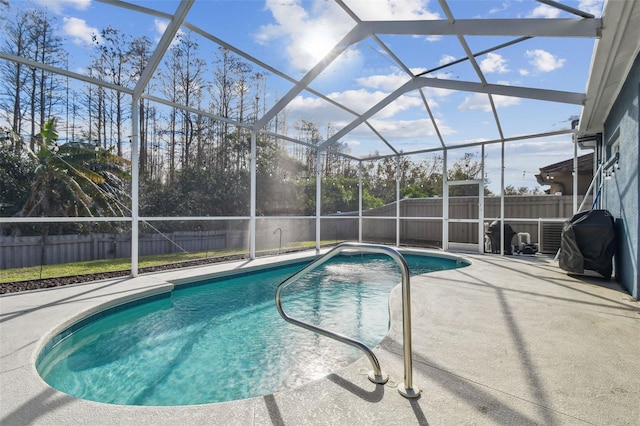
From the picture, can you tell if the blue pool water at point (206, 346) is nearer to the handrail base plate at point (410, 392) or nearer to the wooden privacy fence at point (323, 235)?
the handrail base plate at point (410, 392)

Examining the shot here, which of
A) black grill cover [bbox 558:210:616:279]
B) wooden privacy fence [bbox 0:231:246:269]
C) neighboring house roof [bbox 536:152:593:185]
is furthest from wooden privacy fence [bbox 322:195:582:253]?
wooden privacy fence [bbox 0:231:246:269]

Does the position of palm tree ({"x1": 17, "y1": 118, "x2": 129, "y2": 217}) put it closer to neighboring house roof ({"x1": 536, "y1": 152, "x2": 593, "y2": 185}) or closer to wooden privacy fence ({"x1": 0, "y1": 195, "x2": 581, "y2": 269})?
wooden privacy fence ({"x1": 0, "y1": 195, "x2": 581, "y2": 269})

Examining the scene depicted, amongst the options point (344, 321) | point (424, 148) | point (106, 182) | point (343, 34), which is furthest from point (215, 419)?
point (424, 148)

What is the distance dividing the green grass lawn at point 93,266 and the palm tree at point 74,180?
92 centimetres

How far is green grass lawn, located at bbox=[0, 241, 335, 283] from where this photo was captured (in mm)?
5199

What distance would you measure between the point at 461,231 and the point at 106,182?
9.30 m

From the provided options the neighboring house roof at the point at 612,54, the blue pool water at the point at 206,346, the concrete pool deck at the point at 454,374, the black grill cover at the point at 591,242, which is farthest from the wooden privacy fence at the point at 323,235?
the neighboring house roof at the point at 612,54

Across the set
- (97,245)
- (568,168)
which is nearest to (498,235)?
(568,168)

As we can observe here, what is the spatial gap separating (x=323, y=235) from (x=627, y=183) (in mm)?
7449

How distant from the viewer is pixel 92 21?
6184 mm

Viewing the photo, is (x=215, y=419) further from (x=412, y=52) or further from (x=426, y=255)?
(x=426, y=255)

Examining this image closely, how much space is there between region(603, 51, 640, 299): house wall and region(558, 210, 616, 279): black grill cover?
14 cm

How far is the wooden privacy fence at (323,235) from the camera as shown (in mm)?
5641

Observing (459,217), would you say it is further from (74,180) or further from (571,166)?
(74,180)
